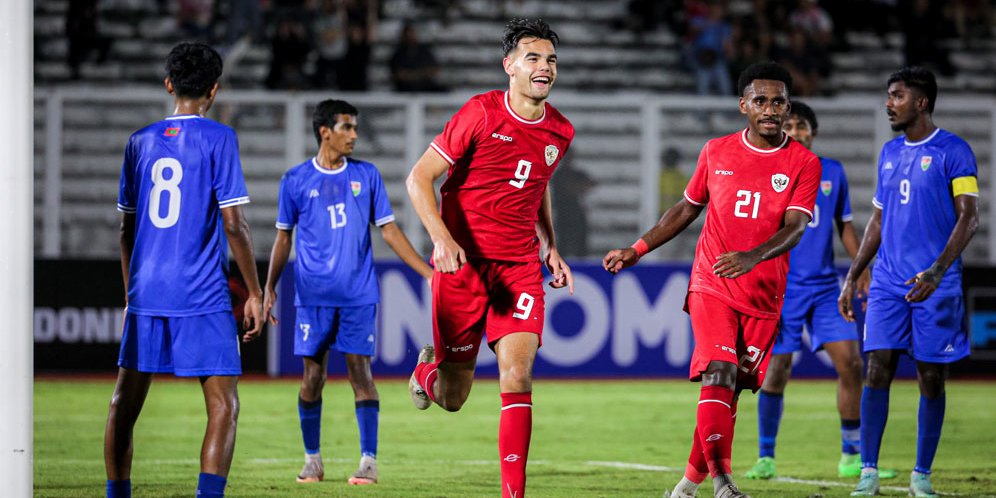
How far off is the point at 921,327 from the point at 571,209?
25.7ft

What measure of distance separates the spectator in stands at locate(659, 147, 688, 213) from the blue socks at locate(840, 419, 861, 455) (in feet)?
22.1

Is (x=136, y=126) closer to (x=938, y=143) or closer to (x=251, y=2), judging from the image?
(x=251, y=2)

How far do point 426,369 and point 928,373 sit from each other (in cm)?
301

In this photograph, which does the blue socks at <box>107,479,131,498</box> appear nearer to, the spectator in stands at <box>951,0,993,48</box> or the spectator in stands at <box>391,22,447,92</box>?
the spectator in stands at <box>391,22,447,92</box>

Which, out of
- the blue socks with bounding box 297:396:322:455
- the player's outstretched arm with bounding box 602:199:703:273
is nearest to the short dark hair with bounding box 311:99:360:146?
the blue socks with bounding box 297:396:322:455

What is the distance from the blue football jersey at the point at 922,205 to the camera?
25.5ft

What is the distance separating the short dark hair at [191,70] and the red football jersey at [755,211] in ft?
8.79

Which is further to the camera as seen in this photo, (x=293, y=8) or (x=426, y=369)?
(x=293, y=8)

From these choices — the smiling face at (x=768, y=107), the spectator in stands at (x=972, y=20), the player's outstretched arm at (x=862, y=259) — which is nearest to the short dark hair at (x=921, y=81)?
the player's outstretched arm at (x=862, y=259)

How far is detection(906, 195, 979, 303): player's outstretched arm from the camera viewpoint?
7.46 m

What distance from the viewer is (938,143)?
25.6ft

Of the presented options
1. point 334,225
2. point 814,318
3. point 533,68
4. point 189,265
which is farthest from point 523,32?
point 814,318

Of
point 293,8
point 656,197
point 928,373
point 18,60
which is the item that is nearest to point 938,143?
point 928,373

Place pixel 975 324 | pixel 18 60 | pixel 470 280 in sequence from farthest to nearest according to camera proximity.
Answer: pixel 975 324, pixel 470 280, pixel 18 60
